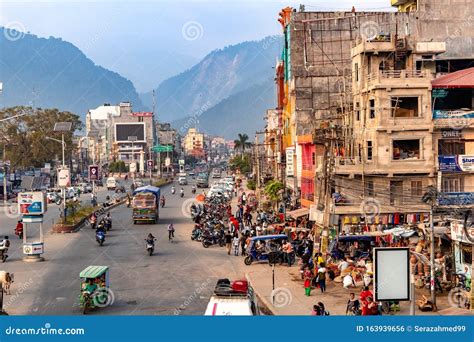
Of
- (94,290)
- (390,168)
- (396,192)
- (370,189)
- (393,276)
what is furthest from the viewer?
(370,189)

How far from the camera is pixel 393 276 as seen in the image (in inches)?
592

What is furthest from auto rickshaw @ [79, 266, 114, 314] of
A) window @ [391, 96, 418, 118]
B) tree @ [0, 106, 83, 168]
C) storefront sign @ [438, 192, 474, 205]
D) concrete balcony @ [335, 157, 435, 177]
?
tree @ [0, 106, 83, 168]

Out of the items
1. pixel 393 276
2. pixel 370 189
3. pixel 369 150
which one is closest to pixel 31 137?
pixel 369 150

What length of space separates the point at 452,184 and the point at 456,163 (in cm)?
137

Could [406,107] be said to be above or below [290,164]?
above

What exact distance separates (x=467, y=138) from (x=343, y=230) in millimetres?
9128

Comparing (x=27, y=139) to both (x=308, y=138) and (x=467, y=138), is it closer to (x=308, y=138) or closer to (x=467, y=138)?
(x=308, y=138)

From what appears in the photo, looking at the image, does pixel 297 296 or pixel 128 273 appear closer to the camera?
pixel 297 296

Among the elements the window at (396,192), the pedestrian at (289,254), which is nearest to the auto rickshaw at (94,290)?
the pedestrian at (289,254)

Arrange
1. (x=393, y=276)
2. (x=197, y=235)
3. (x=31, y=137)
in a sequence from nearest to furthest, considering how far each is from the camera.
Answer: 1. (x=393, y=276)
2. (x=197, y=235)
3. (x=31, y=137)

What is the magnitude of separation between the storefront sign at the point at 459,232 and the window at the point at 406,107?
1613cm

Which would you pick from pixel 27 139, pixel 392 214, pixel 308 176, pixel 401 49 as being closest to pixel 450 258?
pixel 392 214

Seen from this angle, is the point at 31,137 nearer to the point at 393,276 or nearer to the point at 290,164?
the point at 290,164

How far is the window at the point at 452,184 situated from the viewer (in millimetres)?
39469
